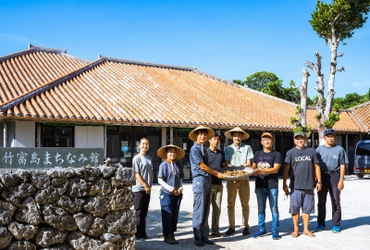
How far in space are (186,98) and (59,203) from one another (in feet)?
36.1

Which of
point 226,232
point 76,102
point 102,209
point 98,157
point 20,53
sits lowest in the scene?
point 226,232

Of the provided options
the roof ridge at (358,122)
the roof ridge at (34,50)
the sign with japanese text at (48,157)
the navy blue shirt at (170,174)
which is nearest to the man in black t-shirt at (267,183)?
the navy blue shirt at (170,174)

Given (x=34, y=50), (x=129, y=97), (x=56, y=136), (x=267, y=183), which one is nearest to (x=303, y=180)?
(x=267, y=183)

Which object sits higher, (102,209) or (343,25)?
(343,25)

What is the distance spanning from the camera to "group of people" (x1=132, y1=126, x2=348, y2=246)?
5492mm

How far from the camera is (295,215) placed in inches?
231

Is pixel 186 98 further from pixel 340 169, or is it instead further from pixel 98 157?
pixel 98 157

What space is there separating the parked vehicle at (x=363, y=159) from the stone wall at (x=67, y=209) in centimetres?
1388

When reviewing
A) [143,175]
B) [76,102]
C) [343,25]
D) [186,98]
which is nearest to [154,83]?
[186,98]

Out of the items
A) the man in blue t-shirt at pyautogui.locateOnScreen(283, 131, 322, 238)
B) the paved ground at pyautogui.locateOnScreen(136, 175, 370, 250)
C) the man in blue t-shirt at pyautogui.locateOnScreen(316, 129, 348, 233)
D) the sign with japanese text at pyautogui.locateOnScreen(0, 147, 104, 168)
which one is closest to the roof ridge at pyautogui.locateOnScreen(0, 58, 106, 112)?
the paved ground at pyautogui.locateOnScreen(136, 175, 370, 250)

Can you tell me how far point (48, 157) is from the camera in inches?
178

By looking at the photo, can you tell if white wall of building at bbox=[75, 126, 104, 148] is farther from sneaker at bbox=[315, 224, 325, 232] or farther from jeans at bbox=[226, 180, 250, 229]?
sneaker at bbox=[315, 224, 325, 232]

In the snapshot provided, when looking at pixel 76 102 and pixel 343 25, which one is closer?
pixel 76 102

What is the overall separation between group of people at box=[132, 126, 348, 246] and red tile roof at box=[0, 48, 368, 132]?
5.90 m
